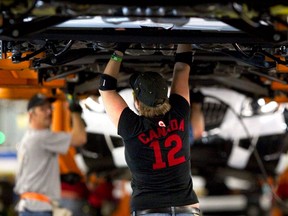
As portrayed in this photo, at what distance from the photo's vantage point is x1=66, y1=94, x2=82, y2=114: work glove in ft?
21.8

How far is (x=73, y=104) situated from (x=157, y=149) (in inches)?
81.0

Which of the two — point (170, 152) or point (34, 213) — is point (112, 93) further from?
point (34, 213)

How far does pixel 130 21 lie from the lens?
14.0 ft

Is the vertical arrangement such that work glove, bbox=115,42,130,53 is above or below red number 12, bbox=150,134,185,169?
above

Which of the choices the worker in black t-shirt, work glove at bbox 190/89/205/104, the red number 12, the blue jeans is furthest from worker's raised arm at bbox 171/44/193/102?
the blue jeans

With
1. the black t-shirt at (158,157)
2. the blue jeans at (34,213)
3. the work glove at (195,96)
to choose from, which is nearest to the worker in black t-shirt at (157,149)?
the black t-shirt at (158,157)

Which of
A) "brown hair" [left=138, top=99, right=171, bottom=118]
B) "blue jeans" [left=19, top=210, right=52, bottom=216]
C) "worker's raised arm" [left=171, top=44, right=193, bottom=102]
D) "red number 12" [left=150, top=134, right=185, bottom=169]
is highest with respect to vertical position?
"worker's raised arm" [left=171, top=44, right=193, bottom=102]

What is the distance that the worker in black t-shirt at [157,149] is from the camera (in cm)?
477

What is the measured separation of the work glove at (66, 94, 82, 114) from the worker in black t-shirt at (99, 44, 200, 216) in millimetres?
1800

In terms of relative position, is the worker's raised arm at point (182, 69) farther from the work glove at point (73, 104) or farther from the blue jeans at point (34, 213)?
the blue jeans at point (34, 213)

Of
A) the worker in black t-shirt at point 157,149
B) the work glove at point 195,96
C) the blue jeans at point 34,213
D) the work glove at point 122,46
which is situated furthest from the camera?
the work glove at point 195,96

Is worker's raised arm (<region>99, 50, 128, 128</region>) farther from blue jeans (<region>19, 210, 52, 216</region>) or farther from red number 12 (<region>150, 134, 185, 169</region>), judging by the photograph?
blue jeans (<region>19, 210, 52, 216</region>)

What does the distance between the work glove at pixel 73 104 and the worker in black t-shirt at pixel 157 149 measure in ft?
5.90

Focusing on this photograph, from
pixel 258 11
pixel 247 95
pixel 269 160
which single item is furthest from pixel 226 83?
pixel 258 11
